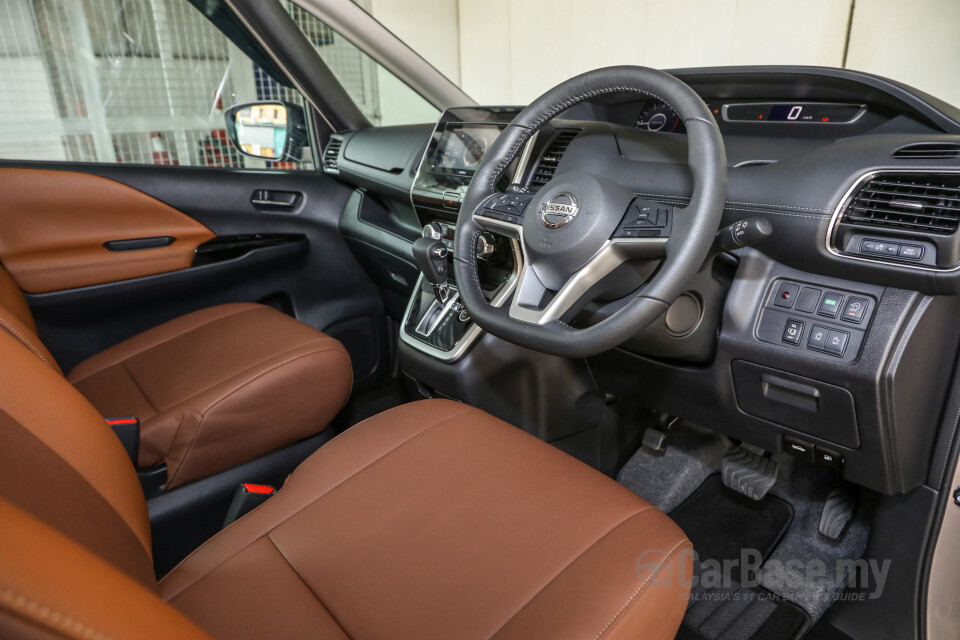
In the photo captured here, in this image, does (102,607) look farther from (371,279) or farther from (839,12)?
(839,12)

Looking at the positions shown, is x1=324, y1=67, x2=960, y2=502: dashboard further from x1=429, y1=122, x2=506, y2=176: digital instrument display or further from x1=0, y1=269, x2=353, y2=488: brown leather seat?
x1=0, y1=269, x2=353, y2=488: brown leather seat

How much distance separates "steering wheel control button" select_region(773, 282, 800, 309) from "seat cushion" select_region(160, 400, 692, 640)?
382 millimetres

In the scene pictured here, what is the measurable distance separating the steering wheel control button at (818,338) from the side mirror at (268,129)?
158 cm

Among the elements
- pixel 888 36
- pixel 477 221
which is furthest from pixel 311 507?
pixel 888 36

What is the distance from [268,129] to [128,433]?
1205mm

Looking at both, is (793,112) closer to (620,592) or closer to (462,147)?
(462,147)

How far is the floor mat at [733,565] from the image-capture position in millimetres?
1203

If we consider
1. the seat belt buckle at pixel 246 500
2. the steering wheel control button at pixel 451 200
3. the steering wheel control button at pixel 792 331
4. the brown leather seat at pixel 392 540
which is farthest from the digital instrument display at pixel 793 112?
the seat belt buckle at pixel 246 500

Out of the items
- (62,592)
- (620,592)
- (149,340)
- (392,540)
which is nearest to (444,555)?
(392,540)

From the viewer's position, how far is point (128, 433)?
1023mm

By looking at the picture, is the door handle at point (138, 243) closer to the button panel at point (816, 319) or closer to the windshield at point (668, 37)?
the windshield at point (668, 37)

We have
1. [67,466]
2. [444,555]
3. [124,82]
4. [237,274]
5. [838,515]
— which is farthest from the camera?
[124,82]

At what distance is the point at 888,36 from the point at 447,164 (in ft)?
6.43

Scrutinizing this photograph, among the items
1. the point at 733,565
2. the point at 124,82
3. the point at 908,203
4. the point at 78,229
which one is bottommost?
the point at 733,565
